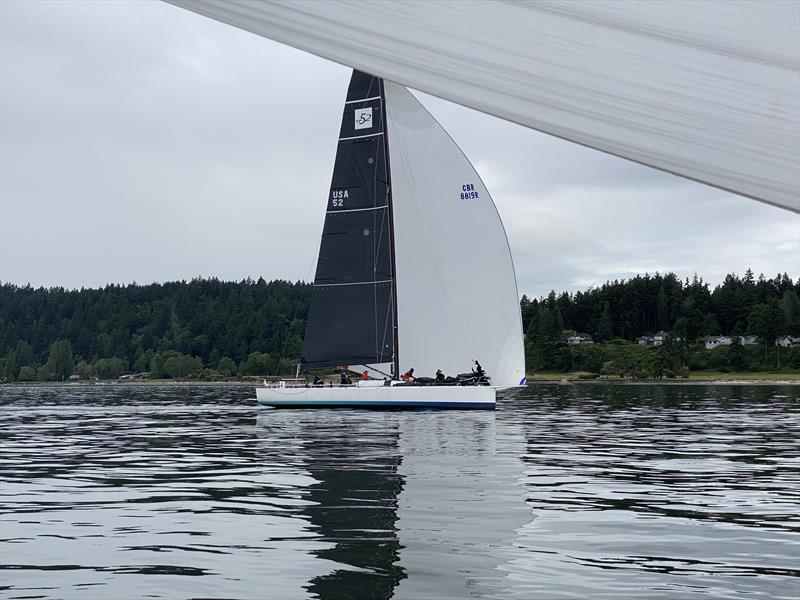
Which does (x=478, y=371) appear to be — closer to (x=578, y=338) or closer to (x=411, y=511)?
(x=411, y=511)

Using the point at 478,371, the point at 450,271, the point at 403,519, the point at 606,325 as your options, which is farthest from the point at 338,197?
the point at 606,325

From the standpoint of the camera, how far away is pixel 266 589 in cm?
909

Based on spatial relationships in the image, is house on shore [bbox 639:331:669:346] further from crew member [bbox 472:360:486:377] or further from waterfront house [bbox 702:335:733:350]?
crew member [bbox 472:360:486:377]

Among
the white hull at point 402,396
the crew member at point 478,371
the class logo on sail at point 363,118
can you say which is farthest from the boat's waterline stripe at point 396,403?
the class logo on sail at point 363,118

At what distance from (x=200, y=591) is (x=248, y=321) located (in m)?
186

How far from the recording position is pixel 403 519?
12.7 meters

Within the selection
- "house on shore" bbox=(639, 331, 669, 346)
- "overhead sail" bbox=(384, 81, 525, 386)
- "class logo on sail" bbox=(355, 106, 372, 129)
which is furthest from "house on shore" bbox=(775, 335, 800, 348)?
"class logo on sail" bbox=(355, 106, 372, 129)

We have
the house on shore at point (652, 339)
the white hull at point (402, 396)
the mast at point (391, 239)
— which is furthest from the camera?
the house on shore at point (652, 339)

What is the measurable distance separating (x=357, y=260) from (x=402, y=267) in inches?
88.3

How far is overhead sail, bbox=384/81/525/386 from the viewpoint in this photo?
4262cm

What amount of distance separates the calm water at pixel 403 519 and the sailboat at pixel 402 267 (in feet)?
52.4

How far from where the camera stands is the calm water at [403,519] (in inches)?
366

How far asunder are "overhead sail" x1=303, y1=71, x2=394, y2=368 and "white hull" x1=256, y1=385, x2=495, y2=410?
2.38 meters

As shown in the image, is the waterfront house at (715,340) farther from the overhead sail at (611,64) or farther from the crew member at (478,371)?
the overhead sail at (611,64)
